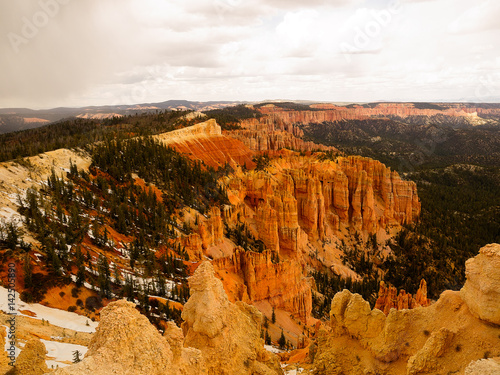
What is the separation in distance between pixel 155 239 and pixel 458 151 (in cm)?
15271

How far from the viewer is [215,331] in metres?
9.09

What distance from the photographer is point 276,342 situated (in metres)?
19.5

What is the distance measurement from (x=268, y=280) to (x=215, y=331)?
15192mm

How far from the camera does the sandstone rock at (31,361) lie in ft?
24.2

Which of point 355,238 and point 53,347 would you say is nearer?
point 53,347

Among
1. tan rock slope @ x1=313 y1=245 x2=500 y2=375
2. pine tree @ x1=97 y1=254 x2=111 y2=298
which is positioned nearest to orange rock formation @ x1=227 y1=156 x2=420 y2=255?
pine tree @ x1=97 y1=254 x2=111 y2=298

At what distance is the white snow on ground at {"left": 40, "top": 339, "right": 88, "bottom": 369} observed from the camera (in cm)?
982

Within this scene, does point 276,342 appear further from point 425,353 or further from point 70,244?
point 70,244

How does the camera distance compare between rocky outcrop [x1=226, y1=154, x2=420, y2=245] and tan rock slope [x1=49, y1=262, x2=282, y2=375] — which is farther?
rocky outcrop [x1=226, y1=154, x2=420, y2=245]

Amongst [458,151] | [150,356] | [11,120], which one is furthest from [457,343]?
[11,120]

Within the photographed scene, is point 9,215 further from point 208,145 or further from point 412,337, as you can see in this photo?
point 208,145

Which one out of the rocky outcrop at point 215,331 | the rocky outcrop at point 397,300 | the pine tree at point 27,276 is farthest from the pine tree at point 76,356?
the rocky outcrop at point 397,300

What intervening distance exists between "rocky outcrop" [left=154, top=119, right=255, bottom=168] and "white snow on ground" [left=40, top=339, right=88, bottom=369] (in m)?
42.7

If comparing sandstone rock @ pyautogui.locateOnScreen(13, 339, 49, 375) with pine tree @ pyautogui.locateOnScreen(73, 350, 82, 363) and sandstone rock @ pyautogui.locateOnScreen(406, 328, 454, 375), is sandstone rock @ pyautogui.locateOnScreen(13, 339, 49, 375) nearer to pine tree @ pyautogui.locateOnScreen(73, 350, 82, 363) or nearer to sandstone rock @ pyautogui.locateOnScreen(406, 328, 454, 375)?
pine tree @ pyautogui.locateOnScreen(73, 350, 82, 363)
